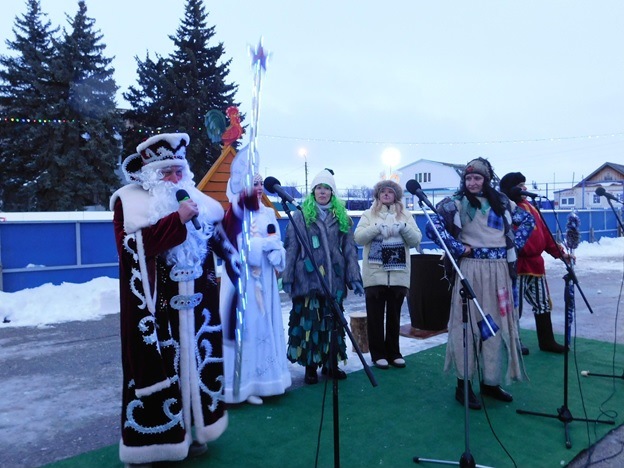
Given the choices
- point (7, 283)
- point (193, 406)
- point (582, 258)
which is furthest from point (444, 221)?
point (582, 258)

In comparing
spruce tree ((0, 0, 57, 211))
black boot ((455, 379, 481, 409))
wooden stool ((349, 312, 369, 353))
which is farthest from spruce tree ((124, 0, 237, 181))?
black boot ((455, 379, 481, 409))

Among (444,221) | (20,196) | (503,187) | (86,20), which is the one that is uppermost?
(86,20)

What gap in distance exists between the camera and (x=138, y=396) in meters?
2.62

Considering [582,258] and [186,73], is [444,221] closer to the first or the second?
[582,258]

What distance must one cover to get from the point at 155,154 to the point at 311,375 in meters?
2.57

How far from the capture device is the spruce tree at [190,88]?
20422mm

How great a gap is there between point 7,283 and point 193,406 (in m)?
7.18

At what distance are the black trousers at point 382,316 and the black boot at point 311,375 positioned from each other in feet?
2.32

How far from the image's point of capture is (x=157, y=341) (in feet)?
8.79

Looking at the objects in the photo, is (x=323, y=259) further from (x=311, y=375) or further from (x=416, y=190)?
(x=416, y=190)

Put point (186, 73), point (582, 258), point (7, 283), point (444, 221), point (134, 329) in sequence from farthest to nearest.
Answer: point (186, 73) < point (582, 258) < point (7, 283) < point (444, 221) < point (134, 329)

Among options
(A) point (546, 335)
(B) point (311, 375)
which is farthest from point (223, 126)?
(A) point (546, 335)

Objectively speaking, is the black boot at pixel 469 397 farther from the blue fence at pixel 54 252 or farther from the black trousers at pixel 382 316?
the blue fence at pixel 54 252

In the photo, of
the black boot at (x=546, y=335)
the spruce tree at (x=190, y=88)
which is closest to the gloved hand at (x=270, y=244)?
the black boot at (x=546, y=335)
